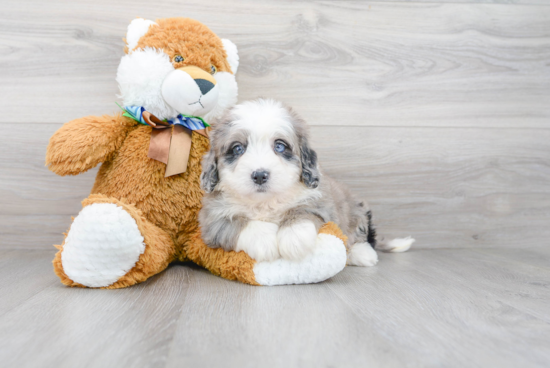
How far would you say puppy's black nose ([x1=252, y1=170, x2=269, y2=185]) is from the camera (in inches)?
55.4

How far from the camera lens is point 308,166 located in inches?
61.6

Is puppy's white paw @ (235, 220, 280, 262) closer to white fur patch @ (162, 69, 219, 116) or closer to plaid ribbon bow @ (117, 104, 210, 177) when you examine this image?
plaid ribbon bow @ (117, 104, 210, 177)

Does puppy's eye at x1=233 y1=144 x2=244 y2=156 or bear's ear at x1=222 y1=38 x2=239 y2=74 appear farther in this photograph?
bear's ear at x1=222 y1=38 x2=239 y2=74

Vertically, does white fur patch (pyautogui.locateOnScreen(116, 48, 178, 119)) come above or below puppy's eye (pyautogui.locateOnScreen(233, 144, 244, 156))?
above

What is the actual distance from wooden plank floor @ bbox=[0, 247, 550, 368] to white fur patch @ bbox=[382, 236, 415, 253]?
0.46 meters

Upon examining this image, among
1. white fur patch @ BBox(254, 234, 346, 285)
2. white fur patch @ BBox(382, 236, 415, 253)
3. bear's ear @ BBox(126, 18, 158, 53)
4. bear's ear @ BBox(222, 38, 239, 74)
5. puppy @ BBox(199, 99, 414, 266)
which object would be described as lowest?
white fur patch @ BBox(382, 236, 415, 253)

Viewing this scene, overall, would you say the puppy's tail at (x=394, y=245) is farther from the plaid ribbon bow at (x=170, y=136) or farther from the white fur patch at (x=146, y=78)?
the white fur patch at (x=146, y=78)

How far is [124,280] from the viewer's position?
57.1 inches

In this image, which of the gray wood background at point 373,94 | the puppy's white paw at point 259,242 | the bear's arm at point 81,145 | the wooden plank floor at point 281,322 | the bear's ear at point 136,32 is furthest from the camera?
the gray wood background at point 373,94

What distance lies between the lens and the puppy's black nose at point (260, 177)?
55.4 inches

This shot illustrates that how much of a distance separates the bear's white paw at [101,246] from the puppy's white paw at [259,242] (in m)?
0.37

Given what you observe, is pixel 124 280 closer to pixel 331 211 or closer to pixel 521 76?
pixel 331 211

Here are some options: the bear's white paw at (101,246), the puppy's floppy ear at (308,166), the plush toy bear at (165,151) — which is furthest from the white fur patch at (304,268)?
the bear's white paw at (101,246)

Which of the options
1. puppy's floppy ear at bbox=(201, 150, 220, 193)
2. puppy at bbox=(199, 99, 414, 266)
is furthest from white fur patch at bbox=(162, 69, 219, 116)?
puppy's floppy ear at bbox=(201, 150, 220, 193)
